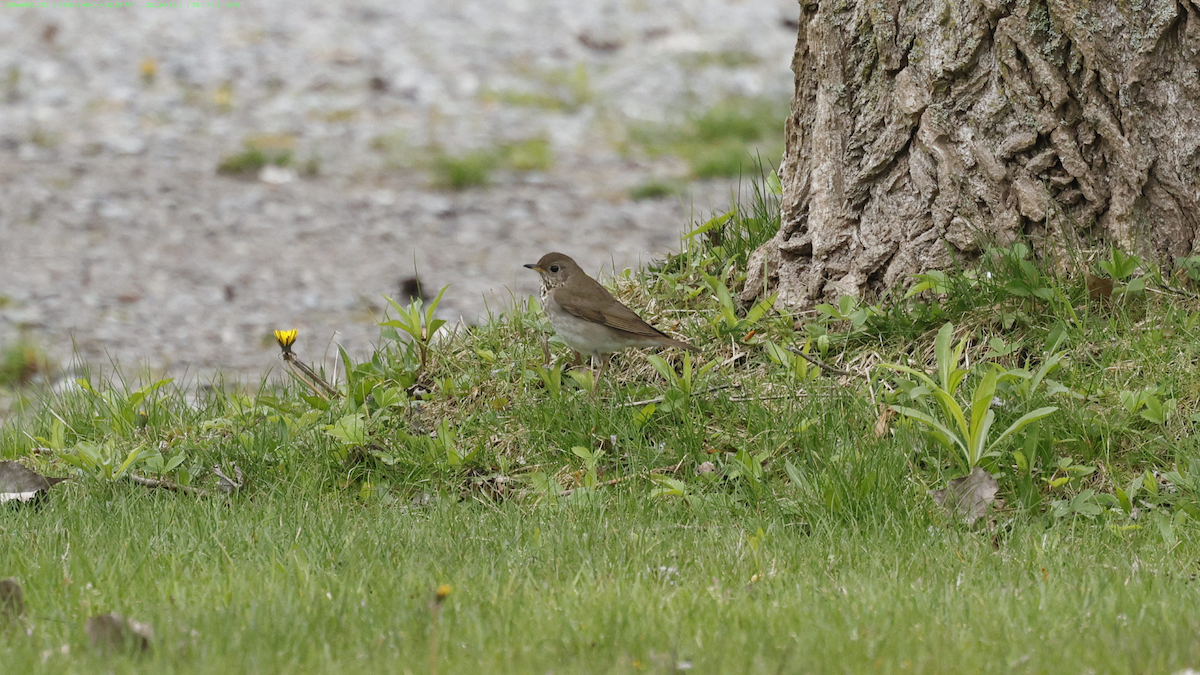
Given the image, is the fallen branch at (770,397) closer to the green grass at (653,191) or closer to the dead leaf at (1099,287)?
the dead leaf at (1099,287)

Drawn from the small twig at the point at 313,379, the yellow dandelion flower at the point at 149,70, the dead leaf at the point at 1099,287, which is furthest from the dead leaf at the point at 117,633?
the yellow dandelion flower at the point at 149,70

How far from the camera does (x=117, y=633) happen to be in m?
3.28

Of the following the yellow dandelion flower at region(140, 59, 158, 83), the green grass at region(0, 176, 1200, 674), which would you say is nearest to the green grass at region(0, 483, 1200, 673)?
the green grass at region(0, 176, 1200, 674)

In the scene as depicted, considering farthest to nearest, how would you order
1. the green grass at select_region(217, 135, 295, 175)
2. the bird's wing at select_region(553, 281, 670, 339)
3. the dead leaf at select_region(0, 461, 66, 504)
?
the green grass at select_region(217, 135, 295, 175)
the bird's wing at select_region(553, 281, 670, 339)
the dead leaf at select_region(0, 461, 66, 504)

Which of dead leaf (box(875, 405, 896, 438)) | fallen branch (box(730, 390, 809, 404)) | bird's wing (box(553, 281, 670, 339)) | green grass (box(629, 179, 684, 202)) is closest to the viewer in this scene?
dead leaf (box(875, 405, 896, 438))

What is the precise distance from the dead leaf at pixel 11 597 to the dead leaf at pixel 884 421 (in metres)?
2.95

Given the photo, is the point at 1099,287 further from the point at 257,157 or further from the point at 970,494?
the point at 257,157

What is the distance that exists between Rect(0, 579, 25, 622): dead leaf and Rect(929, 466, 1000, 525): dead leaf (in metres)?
2.93

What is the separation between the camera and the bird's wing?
5.50 metres

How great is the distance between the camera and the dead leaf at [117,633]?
324 cm

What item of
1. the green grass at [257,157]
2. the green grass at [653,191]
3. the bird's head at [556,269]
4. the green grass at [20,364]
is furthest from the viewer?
the green grass at [257,157]

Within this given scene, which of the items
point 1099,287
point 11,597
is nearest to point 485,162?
point 1099,287

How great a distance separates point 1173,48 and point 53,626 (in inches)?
179

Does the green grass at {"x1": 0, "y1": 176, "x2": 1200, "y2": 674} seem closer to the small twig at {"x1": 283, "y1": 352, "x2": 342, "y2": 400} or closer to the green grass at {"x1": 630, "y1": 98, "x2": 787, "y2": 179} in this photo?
the small twig at {"x1": 283, "y1": 352, "x2": 342, "y2": 400}
